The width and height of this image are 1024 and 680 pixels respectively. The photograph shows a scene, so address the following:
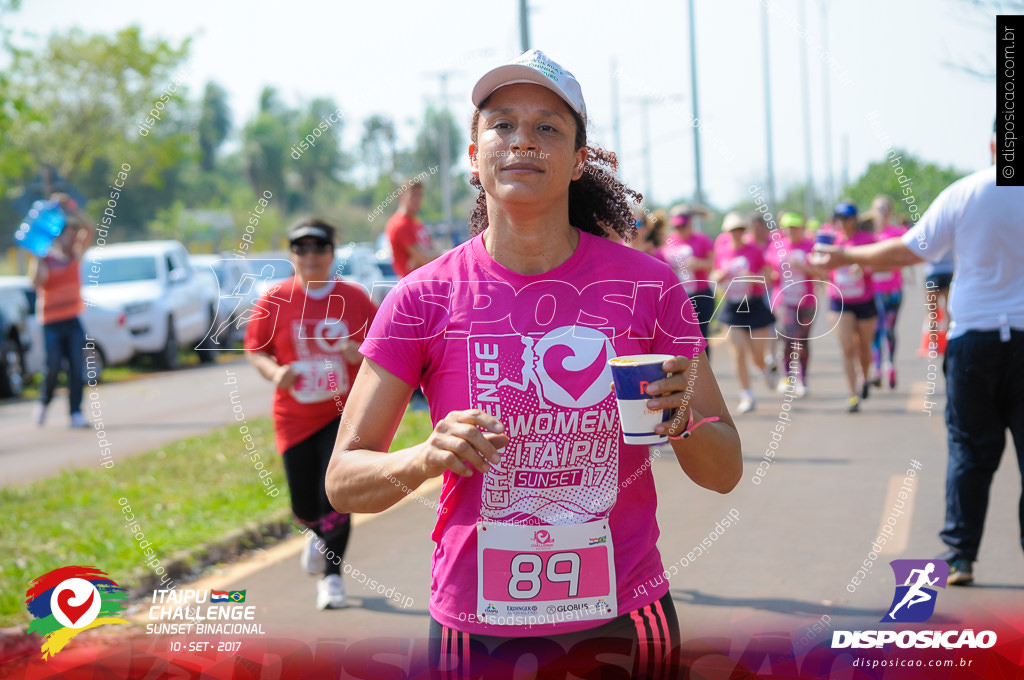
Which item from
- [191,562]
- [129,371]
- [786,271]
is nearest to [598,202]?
[191,562]

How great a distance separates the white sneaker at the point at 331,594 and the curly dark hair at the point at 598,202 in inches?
110

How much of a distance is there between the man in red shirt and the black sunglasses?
3131 millimetres

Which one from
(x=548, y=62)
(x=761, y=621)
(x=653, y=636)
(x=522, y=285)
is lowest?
(x=761, y=621)

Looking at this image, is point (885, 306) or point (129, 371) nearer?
point (885, 306)

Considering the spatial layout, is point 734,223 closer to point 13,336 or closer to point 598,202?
point 598,202

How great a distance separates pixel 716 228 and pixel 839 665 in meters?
18.7

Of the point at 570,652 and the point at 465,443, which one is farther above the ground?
the point at 465,443

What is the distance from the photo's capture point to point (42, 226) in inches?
397

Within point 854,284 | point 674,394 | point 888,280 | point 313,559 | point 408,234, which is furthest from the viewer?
point 888,280

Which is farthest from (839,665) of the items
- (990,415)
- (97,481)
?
(97,481)

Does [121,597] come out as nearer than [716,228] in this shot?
Yes

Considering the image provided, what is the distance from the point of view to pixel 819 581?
516 cm

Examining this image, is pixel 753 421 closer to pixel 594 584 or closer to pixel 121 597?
pixel 121 597

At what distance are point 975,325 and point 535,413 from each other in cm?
325
